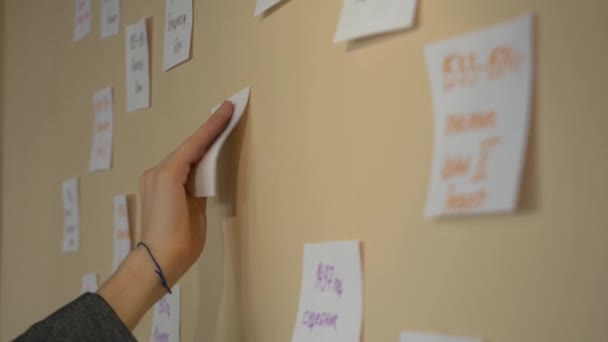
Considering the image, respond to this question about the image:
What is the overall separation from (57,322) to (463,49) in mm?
566

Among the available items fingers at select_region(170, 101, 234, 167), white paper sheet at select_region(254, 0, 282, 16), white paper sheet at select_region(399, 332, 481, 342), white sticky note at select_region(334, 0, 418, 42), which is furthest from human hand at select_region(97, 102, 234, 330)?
white paper sheet at select_region(399, 332, 481, 342)

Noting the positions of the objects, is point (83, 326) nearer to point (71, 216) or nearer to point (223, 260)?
point (223, 260)

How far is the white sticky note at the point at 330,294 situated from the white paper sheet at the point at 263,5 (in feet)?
0.91

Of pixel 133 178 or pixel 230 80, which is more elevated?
pixel 230 80

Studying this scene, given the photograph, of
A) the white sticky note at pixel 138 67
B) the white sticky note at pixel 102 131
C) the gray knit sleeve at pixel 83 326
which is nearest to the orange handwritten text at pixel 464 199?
the gray knit sleeve at pixel 83 326

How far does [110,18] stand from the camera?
1255 mm

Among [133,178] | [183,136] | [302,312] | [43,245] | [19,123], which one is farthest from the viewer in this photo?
[19,123]

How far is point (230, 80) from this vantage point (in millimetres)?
917

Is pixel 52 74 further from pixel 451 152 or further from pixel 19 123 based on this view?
pixel 451 152

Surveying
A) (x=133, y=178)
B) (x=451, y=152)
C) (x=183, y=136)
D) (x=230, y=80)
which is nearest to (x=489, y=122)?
(x=451, y=152)

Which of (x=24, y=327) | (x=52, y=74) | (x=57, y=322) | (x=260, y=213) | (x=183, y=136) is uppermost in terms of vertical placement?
(x=52, y=74)

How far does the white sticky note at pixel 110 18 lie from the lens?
1.24 metres

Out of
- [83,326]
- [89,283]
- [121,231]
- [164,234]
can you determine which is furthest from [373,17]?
[89,283]

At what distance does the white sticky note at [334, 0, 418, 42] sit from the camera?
0.64 m
